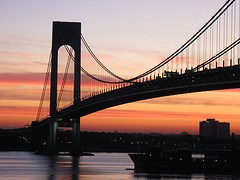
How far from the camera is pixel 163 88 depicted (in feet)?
225

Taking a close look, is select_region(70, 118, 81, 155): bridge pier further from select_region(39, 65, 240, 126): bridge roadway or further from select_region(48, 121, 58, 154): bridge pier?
select_region(48, 121, 58, 154): bridge pier

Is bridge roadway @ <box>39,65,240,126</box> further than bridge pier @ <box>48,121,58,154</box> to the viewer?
No

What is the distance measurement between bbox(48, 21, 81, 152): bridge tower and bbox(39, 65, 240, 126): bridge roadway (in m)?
2.07

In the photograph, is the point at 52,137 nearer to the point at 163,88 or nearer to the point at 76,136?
the point at 76,136

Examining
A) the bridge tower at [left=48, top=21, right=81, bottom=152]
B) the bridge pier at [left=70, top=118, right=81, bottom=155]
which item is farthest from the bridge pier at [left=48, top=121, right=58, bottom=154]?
the bridge pier at [left=70, top=118, right=81, bottom=155]

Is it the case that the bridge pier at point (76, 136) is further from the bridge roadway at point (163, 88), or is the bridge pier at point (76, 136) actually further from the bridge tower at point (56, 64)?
the bridge roadway at point (163, 88)

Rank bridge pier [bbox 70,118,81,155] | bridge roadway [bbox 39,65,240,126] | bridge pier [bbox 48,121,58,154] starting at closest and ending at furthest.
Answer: bridge roadway [bbox 39,65,240,126]
bridge pier [bbox 70,118,81,155]
bridge pier [bbox 48,121,58,154]

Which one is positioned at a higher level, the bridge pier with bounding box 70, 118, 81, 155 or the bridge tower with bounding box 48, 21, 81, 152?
the bridge tower with bounding box 48, 21, 81, 152

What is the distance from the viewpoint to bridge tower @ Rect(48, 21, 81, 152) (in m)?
96.7

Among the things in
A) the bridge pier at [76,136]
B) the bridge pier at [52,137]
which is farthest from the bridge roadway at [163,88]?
the bridge pier at [52,137]

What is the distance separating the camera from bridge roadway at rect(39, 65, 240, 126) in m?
58.2

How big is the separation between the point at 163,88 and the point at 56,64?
32631 mm

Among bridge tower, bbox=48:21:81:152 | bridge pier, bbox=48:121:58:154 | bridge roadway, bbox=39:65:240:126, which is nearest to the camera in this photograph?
bridge roadway, bbox=39:65:240:126

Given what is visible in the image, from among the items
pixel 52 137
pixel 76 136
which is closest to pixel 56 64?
pixel 52 137
